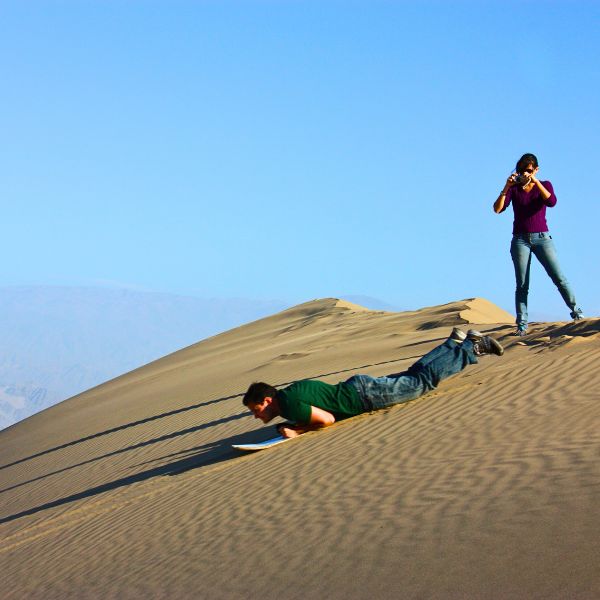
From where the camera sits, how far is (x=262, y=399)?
29.6 feet

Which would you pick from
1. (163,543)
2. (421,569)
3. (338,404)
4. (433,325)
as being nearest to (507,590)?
(421,569)

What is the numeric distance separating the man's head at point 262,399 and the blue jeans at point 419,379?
2.79 ft

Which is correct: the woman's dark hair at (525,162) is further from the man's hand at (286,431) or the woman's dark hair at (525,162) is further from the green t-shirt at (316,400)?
the man's hand at (286,431)

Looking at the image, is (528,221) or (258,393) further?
(528,221)

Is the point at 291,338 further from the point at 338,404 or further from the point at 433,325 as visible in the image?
the point at 338,404

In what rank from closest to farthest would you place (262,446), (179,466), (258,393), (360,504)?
(360,504) → (258,393) → (262,446) → (179,466)

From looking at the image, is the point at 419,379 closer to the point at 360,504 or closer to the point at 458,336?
the point at 458,336

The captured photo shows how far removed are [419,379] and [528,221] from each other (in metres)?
3.48

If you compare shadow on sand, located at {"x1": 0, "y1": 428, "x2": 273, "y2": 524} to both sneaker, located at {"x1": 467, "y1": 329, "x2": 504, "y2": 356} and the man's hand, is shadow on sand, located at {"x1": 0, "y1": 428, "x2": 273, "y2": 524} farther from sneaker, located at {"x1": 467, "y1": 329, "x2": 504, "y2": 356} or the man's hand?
sneaker, located at {"x1": 467, "y1": 329, "x2": 504, "y2": 356}

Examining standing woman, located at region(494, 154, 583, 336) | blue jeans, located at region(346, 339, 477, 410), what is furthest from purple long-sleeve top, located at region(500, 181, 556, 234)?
blue jeans, located at region(346, 339, 477, 410)

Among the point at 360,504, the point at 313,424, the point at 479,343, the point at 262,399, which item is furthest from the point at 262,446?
the point at 360,504

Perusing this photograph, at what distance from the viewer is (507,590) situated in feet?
15.9

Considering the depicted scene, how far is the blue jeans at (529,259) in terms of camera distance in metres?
12.5

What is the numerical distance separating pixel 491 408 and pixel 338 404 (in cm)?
150
